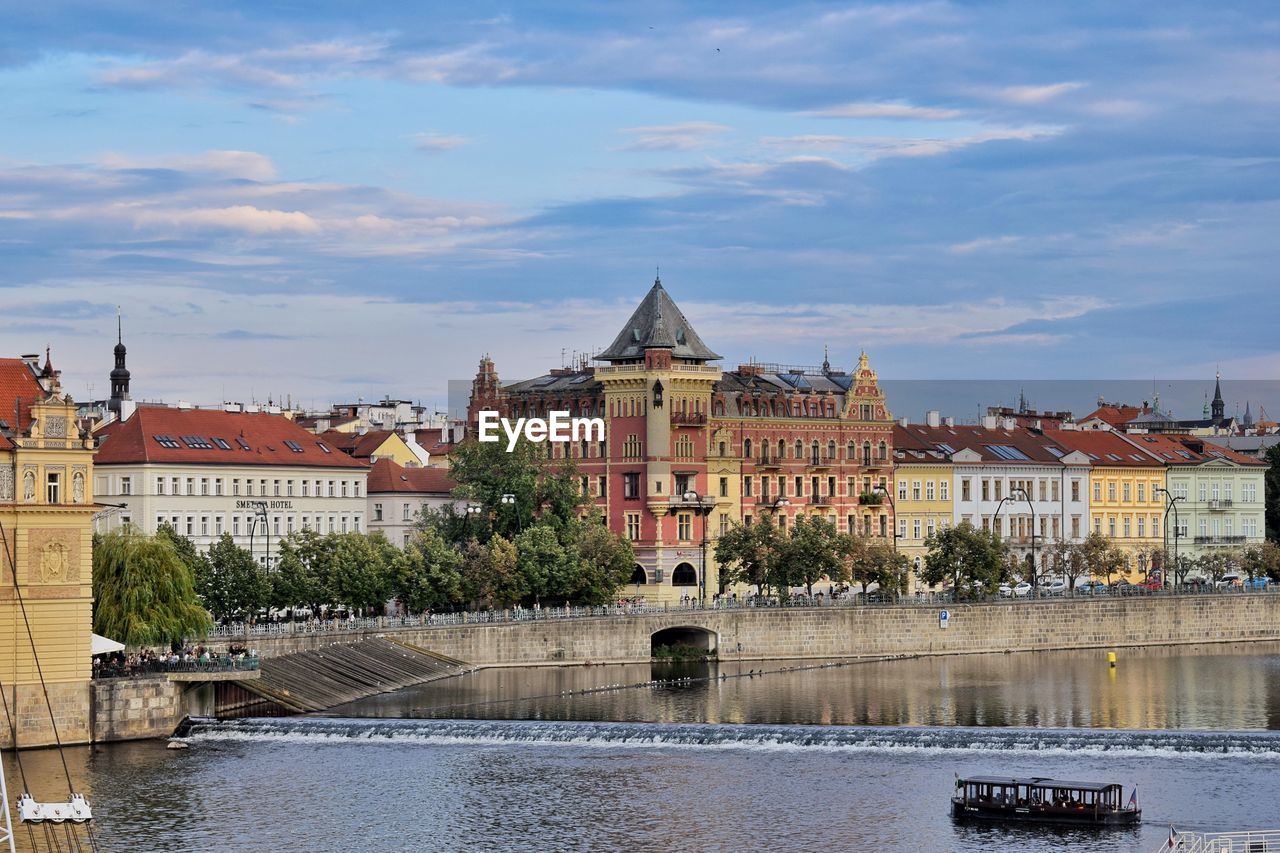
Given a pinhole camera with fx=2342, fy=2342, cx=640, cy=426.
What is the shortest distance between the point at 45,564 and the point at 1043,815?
37882 millimetres

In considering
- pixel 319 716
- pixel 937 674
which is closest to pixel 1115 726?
pixel 937 674

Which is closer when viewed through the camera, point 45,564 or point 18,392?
point 45,564

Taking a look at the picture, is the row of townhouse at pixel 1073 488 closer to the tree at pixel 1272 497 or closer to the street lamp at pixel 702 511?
the tree at pixel 1272 497

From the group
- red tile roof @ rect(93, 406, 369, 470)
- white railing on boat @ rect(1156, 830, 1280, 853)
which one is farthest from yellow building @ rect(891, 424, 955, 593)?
white railing on boat @ rect(1156, 830, 1280, 853)

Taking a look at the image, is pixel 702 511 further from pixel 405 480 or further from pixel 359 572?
pixel 359 572

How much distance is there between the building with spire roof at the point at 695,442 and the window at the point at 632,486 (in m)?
0.06

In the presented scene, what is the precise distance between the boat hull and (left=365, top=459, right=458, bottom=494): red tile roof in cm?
8332

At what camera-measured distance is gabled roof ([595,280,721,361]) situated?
484 feet

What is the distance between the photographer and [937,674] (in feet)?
392

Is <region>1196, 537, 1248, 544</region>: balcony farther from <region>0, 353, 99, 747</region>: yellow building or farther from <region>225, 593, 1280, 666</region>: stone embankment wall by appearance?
<region>0, 353, 99, 747</region>: yellow building

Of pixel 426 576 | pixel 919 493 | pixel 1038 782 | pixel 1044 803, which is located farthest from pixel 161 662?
pixel 919 493

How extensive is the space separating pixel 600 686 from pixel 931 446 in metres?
58.5

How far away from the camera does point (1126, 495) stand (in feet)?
566

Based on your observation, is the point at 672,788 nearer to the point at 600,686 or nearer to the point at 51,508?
the point at 51,508
